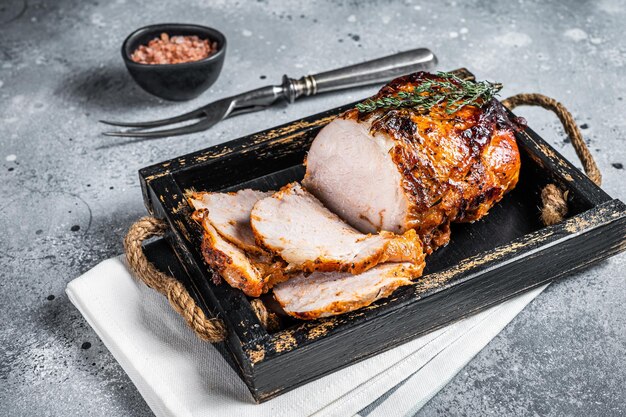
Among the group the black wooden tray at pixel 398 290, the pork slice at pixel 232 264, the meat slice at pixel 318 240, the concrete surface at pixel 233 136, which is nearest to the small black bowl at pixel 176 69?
the concrete surface at pixel 233 136

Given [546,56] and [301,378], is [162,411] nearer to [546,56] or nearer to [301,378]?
[301,378]

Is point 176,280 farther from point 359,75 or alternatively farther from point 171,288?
point 359,75

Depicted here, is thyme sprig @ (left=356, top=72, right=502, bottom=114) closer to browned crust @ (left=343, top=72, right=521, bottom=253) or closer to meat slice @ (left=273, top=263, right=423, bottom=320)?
browned crust @ (left=343, top=72, right=521, bottom=253)

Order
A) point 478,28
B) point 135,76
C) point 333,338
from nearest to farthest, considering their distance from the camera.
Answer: point 333,338
point 135,76
point 478,28

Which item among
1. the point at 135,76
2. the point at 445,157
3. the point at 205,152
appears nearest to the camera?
the point at 445,157

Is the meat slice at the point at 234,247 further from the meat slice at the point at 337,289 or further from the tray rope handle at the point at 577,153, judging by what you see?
the tray rope handle at the point at 577,153

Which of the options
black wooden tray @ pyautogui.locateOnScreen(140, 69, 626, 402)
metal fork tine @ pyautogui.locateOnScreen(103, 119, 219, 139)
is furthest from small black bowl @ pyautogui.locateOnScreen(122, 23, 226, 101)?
black wooden tray @ pyautogui.locateOnScreen(140, 69, 626, 402)

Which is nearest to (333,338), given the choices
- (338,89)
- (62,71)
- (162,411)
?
(162,411)
